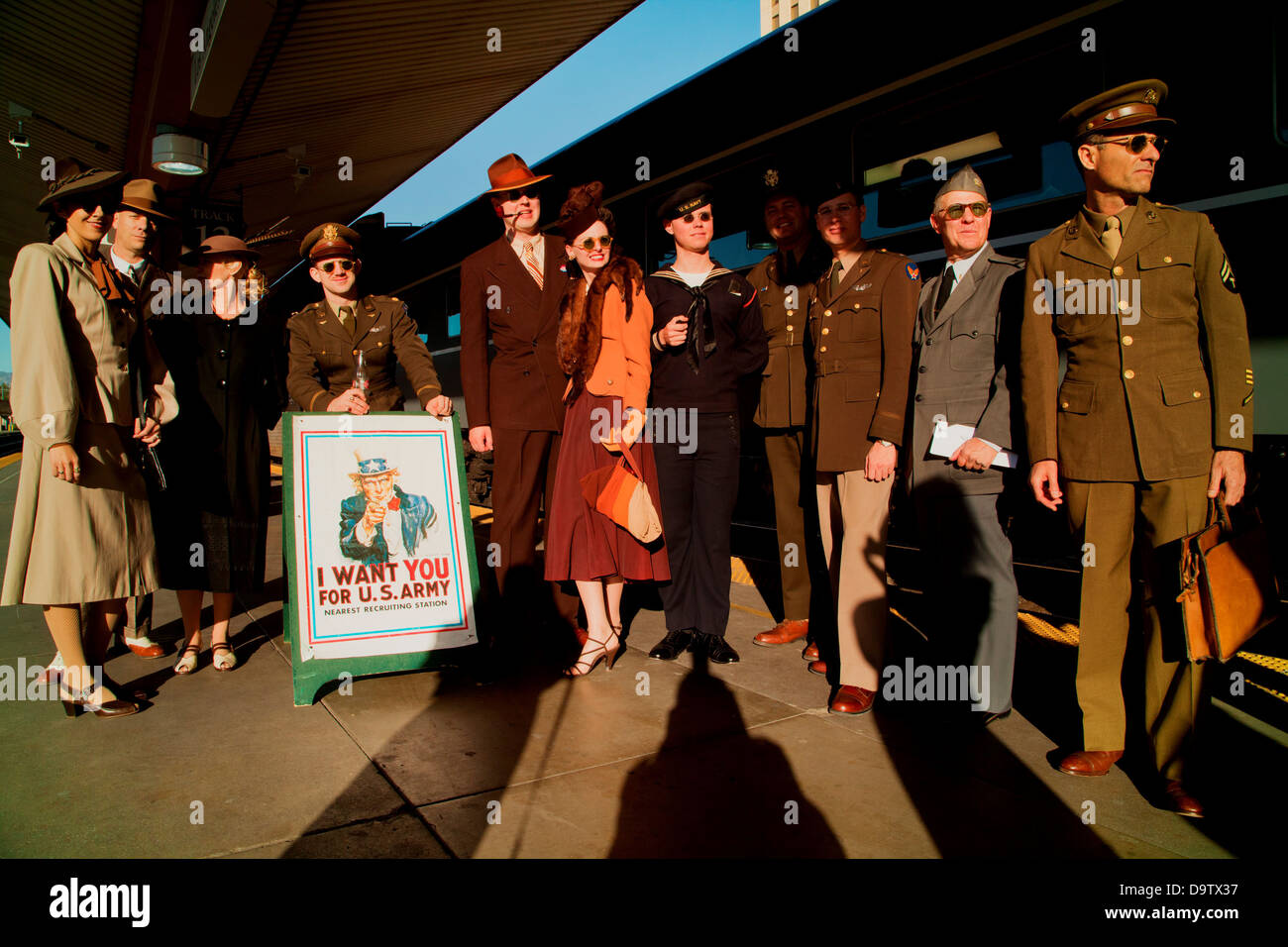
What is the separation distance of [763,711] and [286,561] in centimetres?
191

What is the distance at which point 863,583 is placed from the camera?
311 cm

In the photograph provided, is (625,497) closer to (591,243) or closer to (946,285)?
(591,243)

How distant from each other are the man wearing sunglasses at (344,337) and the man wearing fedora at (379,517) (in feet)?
1.20

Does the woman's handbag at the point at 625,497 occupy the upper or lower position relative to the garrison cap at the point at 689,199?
lower

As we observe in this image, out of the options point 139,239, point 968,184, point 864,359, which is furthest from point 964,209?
point 139,239

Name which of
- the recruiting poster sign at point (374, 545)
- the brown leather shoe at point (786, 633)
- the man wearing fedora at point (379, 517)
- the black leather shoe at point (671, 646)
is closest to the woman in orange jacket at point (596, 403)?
the black leather shoe at point (671, 646)

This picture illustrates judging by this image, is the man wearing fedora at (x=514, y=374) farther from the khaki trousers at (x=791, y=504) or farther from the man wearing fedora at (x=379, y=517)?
the khaki trousers at (x=791, y=504)

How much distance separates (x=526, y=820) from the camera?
223 cm

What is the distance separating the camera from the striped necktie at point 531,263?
12.2ft

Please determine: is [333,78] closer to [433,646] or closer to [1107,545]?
[433,646]

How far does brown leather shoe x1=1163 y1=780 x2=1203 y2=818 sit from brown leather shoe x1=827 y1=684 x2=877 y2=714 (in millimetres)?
967

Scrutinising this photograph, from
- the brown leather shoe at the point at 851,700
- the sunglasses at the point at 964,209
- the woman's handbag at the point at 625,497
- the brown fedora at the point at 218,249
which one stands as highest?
the brown fedora at the point at 218,249

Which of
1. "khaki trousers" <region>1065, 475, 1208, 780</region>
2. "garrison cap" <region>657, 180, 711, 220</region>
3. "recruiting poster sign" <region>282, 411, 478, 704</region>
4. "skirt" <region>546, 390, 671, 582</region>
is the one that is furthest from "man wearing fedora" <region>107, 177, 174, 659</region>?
"khaki trousers" <region>1065, 475, 1208, 780</region>

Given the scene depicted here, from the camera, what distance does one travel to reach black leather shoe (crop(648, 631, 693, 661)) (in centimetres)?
372
